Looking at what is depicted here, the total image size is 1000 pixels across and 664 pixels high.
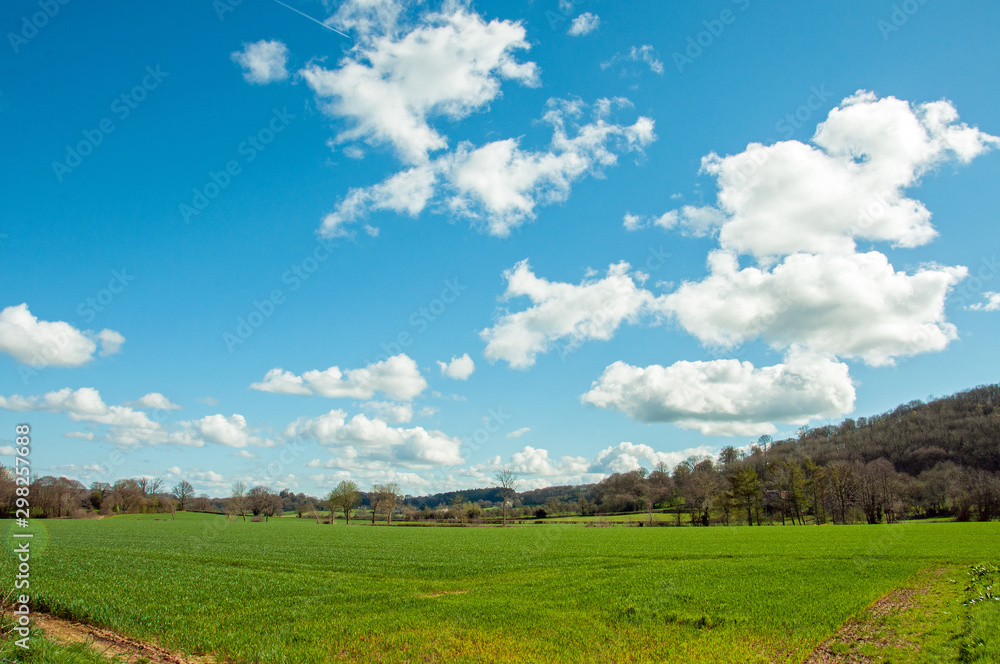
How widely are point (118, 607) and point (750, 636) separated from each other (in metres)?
20.5

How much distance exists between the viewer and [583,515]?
→ 127750 mm

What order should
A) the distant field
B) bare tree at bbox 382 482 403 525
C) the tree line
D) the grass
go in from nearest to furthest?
1. the grass
2. the distant field
3. the tree line
4. bare tree at bbox 382 482 403 525

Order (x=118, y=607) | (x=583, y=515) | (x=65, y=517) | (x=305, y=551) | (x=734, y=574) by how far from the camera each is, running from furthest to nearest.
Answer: (x=583, y=515)
(x=65, y=517)
(x=305, y=551)
(x=734, y=574)
(x=118, y=607)

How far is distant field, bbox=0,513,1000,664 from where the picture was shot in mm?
12617

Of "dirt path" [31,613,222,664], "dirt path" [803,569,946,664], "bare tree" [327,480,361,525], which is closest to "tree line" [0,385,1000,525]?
"bare tree" [327,480,361,525]

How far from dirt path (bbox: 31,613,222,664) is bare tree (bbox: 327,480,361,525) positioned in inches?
4587

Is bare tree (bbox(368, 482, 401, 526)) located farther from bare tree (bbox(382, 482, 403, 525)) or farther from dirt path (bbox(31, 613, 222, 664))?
dirt path (bbox(31, 613, 222, 664))

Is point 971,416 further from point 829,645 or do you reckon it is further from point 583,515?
point 829,645

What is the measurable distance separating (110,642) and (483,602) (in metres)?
11.3

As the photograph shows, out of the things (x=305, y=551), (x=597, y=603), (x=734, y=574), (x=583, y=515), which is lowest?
(x=583, y=515)

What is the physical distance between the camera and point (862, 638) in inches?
523

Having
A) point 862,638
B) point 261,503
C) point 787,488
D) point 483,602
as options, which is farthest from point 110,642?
point 261,503

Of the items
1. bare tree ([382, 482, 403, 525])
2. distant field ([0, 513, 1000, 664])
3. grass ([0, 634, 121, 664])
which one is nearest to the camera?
grass ([0, 634, 121, 664])

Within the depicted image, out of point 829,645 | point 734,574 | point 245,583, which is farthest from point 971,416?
point 245,583
